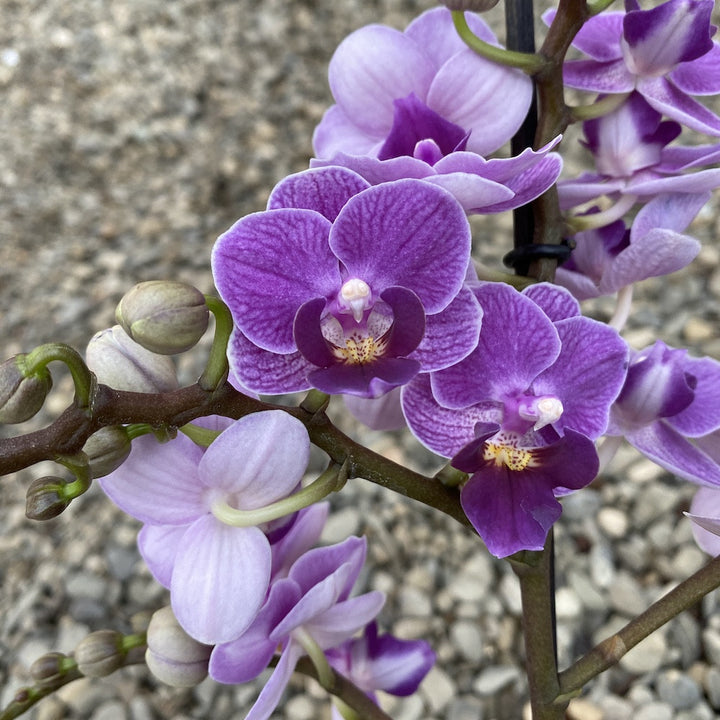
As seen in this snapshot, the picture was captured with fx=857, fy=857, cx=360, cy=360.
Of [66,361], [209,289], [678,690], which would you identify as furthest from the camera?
[209,289]

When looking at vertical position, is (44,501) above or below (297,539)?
above

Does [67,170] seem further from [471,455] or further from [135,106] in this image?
[471,455]

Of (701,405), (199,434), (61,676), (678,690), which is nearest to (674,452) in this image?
(701,405)

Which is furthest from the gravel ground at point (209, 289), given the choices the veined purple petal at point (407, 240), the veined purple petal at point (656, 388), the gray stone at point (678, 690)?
the veined purple petal at point (407, 240)

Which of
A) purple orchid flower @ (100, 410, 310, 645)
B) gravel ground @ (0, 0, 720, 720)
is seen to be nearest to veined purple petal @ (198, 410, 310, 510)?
purple orchid flower @ (100, 410, 310, 645)

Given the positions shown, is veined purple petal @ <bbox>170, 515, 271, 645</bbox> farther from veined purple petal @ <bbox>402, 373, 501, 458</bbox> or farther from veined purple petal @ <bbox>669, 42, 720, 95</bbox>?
veined purple petal @ <bbox>669, 42, 720, 95</bbox>

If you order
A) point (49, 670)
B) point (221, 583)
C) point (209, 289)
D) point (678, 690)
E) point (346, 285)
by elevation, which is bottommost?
point (678, 690)

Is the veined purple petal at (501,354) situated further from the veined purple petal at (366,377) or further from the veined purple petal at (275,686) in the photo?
the veined purple petal at (275,686)

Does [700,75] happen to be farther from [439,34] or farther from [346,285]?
[346,285]
